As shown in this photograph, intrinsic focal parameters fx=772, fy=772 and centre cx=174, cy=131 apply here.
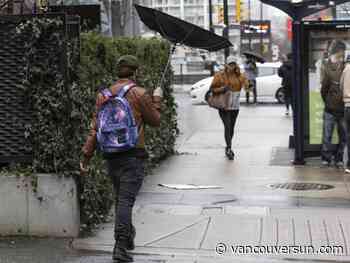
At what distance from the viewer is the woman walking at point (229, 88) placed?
13258 millimetres

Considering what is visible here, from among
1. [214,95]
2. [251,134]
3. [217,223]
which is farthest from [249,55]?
[217,223]

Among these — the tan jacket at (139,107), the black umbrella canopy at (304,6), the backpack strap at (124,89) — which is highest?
the black umbrella canopy at (304,6)

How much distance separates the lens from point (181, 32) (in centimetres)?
788

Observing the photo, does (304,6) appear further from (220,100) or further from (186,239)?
(186,239)

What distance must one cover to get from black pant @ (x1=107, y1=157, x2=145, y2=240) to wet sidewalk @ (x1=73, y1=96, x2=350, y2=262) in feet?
1.62

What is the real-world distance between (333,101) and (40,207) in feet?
19.0

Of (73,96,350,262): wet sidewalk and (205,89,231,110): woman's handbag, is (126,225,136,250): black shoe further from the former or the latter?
(205,89,231,110): woman's handbag

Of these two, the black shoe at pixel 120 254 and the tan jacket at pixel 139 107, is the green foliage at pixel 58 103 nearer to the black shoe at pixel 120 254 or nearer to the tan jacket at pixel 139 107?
the tan jacket at pixel 139 107

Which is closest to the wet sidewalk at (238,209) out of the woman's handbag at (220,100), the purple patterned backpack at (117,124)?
the woman's handbag at (220,100)

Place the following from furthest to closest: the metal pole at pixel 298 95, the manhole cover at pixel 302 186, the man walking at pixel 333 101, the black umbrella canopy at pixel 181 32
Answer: the metal pole at pixel 298 95 < the man walking at pixel 333 101 < the manhole cover at pixel 302 186 < the black umbrella canopy at pixel 181 32

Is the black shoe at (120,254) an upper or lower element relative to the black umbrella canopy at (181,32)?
lower

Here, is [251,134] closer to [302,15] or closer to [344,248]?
[302,15]

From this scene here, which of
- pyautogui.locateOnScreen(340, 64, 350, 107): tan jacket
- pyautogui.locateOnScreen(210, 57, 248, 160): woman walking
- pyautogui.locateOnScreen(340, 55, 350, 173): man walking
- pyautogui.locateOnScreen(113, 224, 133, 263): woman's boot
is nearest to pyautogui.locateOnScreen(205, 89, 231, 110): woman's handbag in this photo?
pyautogui.locateOnScreen(210, 57, 248, 160): woman walking

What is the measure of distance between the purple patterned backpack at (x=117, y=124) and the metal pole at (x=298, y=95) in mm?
6271
